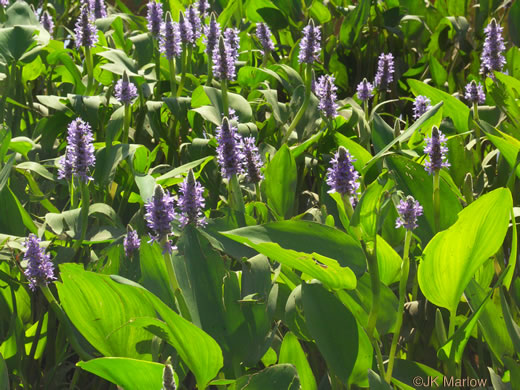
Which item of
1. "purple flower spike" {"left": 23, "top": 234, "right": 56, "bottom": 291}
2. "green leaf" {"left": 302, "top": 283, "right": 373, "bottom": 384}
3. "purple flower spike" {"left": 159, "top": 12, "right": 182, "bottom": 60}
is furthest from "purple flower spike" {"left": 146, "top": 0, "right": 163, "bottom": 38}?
"green leaf" {"left": 302, "top": 283, "right": 373, "bottom": 384}

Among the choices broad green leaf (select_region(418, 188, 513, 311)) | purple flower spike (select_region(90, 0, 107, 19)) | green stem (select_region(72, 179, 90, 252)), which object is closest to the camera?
broad green leaf (select_region(418, 188, 513, 311))

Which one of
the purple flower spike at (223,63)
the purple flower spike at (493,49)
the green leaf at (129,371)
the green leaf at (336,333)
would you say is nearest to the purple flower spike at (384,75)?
the purple flower spike at (493,49)

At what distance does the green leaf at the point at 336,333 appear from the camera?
1.21 meters

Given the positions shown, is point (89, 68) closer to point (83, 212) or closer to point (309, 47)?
point (309, 47)

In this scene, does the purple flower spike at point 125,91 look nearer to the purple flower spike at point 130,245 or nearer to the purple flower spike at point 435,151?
the purple flower spike at point 130,245

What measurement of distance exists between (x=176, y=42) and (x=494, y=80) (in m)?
0.94

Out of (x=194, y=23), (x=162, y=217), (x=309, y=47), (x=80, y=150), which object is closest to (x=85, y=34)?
(x=194, y=23)

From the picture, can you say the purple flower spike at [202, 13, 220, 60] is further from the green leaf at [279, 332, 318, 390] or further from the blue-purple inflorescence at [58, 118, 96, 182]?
the green leaf at [279, 332, 318, 390]

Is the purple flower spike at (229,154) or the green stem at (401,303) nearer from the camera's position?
the green stem at (401,303)

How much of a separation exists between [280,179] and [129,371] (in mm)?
656

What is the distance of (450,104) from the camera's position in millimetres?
2100

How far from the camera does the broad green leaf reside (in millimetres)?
1213

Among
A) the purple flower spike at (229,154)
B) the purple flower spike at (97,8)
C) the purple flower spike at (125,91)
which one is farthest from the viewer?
the purple flower spike at (97,8)

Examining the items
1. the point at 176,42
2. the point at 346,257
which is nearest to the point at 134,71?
the point at 176,42
